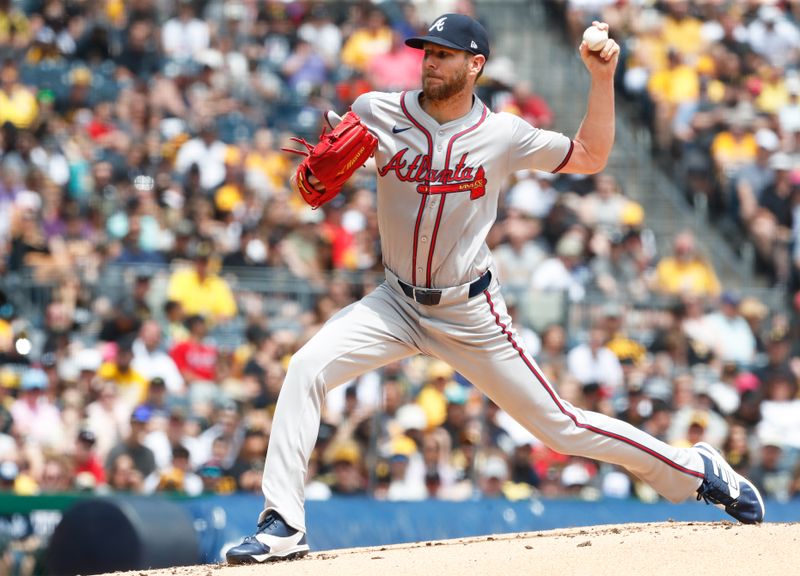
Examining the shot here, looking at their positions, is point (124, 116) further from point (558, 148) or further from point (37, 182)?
point (558, 148)

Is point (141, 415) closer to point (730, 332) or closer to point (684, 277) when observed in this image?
point (730, 332)

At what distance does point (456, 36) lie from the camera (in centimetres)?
589

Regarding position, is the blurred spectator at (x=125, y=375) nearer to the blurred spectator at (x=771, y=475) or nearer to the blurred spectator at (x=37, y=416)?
the blurred spectator at (x=37, y=416)

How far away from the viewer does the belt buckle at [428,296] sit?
5.99 metres

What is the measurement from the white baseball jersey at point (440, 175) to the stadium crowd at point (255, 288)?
4.33 m

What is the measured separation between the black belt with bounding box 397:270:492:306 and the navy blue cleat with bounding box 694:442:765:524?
1.35m

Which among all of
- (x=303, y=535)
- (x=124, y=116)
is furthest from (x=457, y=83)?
(x=124, y=116)

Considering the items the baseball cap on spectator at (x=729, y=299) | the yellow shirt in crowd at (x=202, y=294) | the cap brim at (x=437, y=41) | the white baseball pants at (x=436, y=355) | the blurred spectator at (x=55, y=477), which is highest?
the cap brim at (x=437, y=41)

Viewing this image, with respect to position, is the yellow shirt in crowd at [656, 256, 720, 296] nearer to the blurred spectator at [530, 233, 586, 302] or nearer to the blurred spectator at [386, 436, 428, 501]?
the blurred spectator at [530, 233, 586, 302]

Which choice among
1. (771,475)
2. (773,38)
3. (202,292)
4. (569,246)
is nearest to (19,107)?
(202,292)

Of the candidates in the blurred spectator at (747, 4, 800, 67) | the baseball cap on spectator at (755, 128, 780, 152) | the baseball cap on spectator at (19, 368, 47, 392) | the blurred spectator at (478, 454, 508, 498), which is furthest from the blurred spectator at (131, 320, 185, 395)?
the blurred spectator at (747, 4, 800, 67)

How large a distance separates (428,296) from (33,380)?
5711 mm

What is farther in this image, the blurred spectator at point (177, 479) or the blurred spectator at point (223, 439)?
the blurred spectator at point (223, 439)

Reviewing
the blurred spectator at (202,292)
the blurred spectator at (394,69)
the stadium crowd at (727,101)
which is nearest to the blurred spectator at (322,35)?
the blurred spectator at (394,69)
